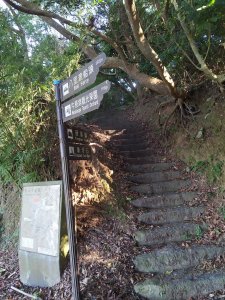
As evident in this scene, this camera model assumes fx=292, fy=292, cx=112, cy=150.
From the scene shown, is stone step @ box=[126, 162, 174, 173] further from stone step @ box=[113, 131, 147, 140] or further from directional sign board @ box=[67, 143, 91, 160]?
directional sign board @ box=[67, 143, 91, 160]

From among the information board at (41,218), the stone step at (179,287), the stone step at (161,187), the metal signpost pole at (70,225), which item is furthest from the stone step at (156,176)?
the metal signpost pole at (70,225)

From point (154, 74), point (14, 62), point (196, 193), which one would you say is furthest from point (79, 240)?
point (154, 74)

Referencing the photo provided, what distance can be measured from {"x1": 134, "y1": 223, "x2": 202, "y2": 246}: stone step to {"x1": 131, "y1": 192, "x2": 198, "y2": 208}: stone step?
660 millimetres

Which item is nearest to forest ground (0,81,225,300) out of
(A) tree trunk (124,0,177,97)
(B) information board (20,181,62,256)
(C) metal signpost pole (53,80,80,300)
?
(C) metal signpost pole (53,80,80,300)

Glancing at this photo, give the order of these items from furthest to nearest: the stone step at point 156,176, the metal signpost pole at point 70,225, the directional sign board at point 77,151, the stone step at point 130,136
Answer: the stone step at point 130,136 → the stone step at point 156,176 → the directional sign board at point 77,151 → the metal signpost pole at point 70,225

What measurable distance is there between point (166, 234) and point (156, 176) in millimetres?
1917

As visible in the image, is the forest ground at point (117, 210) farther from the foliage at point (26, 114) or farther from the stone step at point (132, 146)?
the foliage at point (26, 114)

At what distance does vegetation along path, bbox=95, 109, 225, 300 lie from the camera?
3.81 metres

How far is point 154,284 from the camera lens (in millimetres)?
3820

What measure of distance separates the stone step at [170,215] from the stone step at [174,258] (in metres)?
0.72

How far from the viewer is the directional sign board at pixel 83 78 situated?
3.15 metres

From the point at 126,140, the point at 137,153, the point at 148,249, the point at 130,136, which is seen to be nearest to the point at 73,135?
the point at 148,249

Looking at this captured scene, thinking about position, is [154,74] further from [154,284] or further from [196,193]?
[154,284]

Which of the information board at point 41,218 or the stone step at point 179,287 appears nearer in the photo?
the stone step at point 179,287
